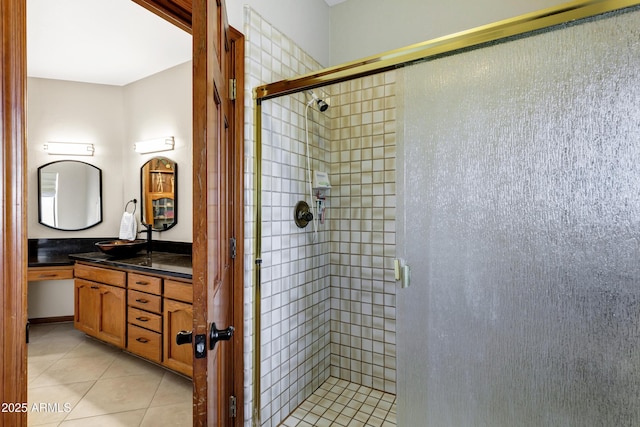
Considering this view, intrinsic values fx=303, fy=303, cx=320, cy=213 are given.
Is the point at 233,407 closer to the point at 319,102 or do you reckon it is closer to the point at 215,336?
the point at 215,336

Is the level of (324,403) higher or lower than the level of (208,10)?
lower

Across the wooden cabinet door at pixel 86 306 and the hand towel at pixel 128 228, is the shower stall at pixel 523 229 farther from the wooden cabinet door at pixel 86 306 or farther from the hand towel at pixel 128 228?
the hand towel at pixel 128 228

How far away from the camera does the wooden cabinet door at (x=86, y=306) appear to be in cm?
272

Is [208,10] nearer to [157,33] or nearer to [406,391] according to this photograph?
[406,391]

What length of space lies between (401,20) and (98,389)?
3348 millimetres

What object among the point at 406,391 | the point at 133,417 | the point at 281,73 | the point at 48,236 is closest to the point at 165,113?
the point at 48,236

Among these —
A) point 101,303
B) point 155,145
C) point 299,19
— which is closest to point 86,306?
point 101,303

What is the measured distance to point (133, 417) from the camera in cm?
188

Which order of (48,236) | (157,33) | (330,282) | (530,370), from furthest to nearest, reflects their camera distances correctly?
(48,236) → (157,33) → (330,282) → (530,370)

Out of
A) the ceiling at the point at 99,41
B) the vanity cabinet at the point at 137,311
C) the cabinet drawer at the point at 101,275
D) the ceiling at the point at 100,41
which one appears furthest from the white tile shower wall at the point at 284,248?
the cabinet drawer at the point at 101,275

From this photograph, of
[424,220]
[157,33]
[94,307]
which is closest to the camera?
[424,220]

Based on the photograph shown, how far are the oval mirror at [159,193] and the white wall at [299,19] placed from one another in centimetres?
189

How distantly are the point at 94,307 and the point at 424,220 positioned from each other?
3017mm

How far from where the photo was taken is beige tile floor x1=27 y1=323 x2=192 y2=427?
187cm
